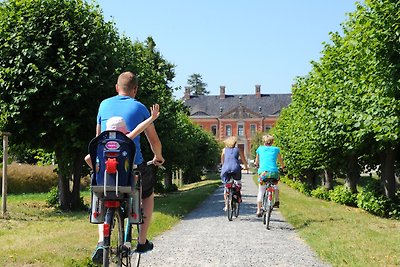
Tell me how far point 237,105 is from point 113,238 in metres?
123

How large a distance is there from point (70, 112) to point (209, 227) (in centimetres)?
594

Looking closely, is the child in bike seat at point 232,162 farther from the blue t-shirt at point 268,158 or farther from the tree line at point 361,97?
the tree line at point 361,97

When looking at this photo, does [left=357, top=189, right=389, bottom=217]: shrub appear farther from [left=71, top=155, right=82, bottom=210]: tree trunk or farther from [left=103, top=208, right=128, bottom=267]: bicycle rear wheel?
[left=103, top=208, right=128, bottom=267]: bicycle rear wheel

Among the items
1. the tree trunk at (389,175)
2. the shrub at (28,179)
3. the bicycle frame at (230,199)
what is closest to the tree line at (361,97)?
the tree trunk at (389,175)

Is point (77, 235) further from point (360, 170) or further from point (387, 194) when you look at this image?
point (360, 170)

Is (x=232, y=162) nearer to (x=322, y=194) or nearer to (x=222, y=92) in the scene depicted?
(x=322, y=194)

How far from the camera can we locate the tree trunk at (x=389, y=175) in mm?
19766

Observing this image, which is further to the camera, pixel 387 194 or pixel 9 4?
pixel 387 194

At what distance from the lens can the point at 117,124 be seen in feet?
17.4

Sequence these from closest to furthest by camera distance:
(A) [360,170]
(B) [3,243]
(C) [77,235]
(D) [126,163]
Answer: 1. (D) [126,163]
2. (B) [3,243]
3. (C) [77,235]
4. (A) [360,170]

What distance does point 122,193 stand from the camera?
5.08 m

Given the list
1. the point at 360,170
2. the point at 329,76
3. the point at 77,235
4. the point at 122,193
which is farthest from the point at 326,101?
the point at 122,193

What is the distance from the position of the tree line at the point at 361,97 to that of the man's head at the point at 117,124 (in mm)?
10300

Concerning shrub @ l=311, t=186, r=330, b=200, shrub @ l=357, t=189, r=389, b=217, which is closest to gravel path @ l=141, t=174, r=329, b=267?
shrub @ l=357, t=189, r=389, b=217
